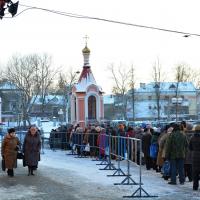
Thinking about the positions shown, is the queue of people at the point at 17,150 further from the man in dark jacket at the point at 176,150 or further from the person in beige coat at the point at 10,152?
the man in dark jacket at the point at 176,150

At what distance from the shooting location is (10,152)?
1830 centimetres

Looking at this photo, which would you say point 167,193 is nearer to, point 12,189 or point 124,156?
point 124,156

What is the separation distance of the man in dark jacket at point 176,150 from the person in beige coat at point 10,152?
16.8 feet

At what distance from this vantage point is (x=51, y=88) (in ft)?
314

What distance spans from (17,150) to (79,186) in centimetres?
386

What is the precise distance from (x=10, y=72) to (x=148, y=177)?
218 ft

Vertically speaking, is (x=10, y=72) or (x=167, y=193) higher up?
(x=10, y=72)

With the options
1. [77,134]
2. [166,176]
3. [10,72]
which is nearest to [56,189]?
[166,176]

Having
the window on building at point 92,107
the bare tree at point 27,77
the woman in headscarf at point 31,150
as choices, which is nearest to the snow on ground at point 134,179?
the woman in headscarf at point 31,150

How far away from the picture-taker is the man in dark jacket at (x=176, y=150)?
15.7 metres

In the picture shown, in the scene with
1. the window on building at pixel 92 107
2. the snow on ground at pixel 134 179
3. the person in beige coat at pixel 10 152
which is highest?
the window on building at pixel 92 107

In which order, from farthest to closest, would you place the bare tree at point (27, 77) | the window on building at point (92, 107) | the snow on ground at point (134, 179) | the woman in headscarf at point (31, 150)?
the bare tree at point (27, 77) < the window on building at point (92, 107) < the woman in headscarf at point (31, 150) < the snow on ground at point (134, 179)

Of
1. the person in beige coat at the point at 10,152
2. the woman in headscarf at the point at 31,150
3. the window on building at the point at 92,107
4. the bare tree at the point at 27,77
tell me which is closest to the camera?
the person in beige coat at the point at 10,152

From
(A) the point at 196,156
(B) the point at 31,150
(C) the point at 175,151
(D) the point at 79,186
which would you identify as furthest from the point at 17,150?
(A) the point at 196,156
